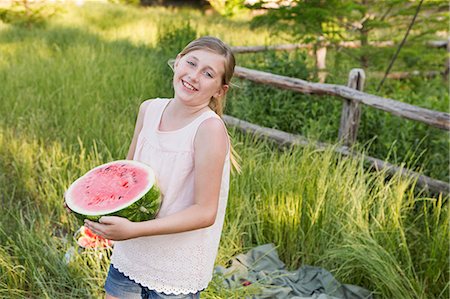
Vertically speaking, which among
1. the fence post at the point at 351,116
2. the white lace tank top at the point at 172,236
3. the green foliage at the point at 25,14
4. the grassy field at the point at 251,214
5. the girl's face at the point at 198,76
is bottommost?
the green foliage at the point at 25,14

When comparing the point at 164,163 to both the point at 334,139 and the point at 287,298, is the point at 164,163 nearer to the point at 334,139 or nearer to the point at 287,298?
the point at 287,298

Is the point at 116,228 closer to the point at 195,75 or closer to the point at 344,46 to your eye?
the point at 195,75

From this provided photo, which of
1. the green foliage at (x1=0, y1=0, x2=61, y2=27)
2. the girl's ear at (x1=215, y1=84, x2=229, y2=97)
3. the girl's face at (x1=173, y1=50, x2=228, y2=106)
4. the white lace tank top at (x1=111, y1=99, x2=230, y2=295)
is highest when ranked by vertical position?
the girl's face at (x1=173, y1=50, x2=228, y2=106)

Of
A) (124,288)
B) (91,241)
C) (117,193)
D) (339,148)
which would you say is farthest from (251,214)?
(117,193)

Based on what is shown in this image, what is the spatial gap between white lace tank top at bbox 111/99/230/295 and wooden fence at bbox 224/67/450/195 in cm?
228

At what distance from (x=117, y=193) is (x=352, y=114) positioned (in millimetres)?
3434

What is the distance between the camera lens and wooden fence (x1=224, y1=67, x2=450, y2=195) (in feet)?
14.6

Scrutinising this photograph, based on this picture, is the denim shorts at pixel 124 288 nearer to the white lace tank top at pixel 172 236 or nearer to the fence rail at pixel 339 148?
the white lace tank top at pixel 172 236

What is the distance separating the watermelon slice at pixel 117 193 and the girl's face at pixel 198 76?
→ 286mm

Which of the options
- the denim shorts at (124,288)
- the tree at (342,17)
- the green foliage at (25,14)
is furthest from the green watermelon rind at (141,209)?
the green foliage at (25,14)

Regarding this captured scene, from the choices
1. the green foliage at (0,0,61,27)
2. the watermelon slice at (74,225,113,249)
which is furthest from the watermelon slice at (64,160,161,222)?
the green foliage at (0,0,61,27)

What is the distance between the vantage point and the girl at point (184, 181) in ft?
6.35

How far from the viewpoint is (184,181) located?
6.63 feet

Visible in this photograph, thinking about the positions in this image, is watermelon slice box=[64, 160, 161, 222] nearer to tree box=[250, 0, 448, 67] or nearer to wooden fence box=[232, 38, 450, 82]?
tree box=[250, 0, 448, 67]
